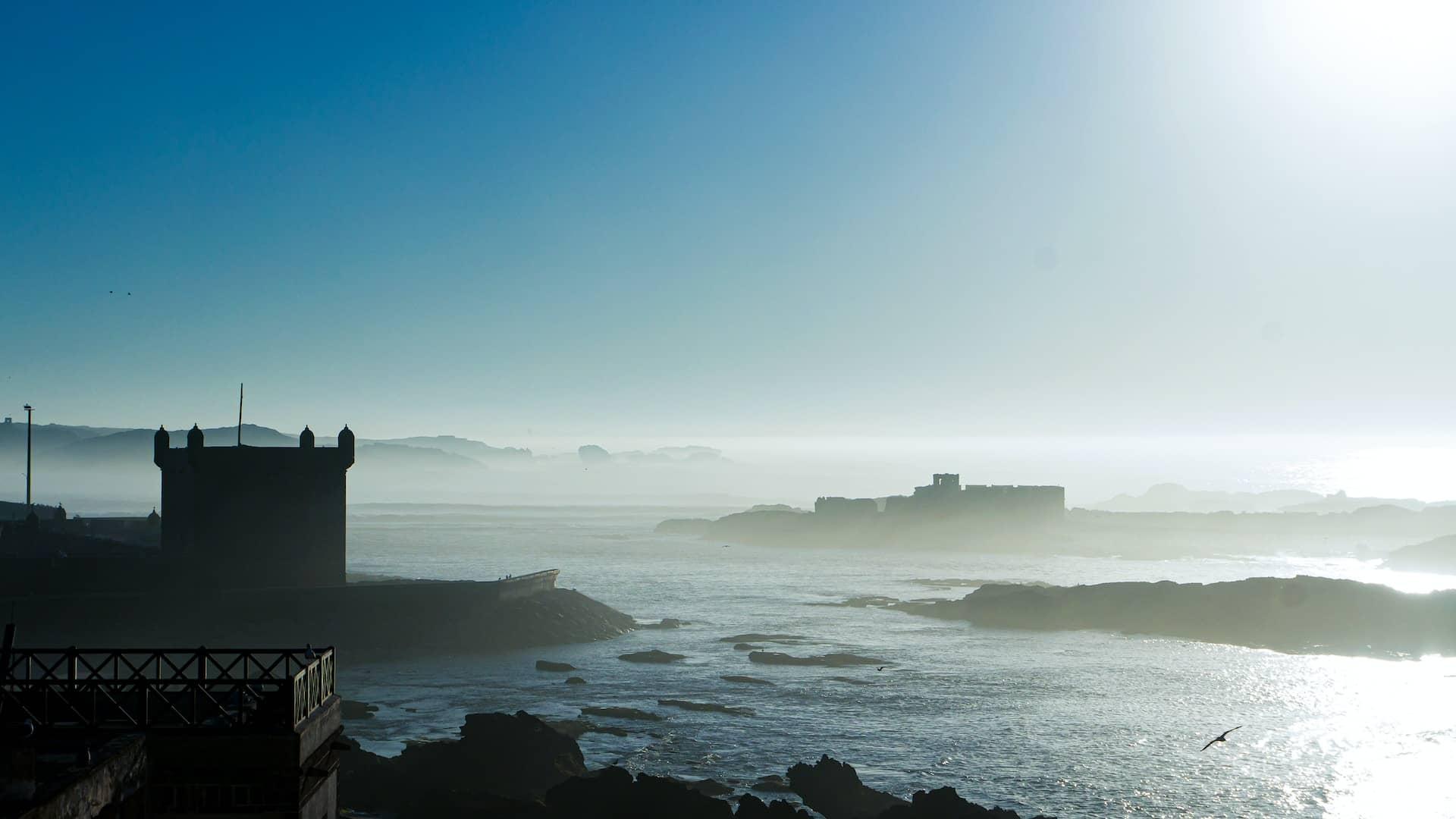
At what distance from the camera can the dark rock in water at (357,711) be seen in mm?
40250

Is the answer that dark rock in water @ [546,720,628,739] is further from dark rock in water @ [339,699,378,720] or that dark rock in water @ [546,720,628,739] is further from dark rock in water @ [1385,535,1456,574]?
dark rock in water @ [1385,535,1456,574]

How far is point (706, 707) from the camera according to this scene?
44.8m

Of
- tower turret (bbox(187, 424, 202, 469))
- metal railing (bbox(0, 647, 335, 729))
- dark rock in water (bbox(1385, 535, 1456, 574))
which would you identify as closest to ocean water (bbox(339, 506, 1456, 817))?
tower turret (bbox(187, 424, 202, 469))

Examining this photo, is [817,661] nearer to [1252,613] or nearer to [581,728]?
[581,728]

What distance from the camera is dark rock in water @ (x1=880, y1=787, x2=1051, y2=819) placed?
26391 millimetres

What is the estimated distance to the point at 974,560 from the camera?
17225cm

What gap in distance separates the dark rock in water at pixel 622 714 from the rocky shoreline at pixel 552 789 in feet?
32.0

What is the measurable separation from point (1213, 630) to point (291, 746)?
75.0 meters

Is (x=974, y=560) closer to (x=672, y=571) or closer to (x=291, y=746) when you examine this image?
(x=672, y=571)

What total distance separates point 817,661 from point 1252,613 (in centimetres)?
3823

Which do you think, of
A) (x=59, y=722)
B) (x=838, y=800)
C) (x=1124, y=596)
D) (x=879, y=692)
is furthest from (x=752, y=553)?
(x=59, y=722)

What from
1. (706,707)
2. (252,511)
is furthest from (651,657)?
(252,511)

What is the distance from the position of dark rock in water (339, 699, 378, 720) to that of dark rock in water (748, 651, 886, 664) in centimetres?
2284

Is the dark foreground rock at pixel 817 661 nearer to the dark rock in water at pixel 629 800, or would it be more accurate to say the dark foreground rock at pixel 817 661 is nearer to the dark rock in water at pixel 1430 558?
the dark rock in water at pixel 629 800
